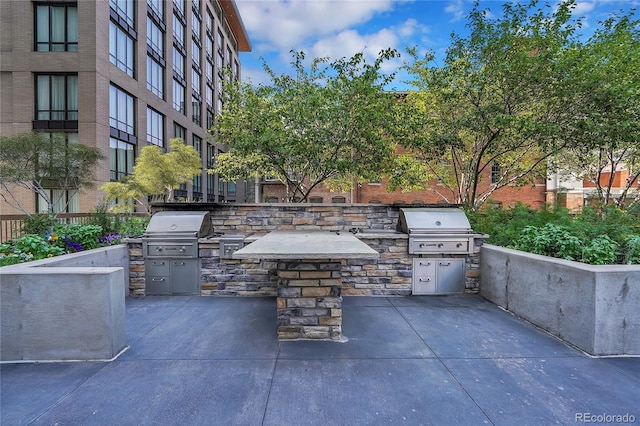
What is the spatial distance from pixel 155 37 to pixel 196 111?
7478 mm

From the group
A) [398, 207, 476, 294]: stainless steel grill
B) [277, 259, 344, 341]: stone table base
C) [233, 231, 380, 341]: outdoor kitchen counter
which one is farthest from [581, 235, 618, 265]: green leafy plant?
[277, 259, 344, 341]: stone table base

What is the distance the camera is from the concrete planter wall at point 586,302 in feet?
9.92

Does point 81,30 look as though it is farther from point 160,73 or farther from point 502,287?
point 502,287

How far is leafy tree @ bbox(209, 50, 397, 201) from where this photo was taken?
23.8ft

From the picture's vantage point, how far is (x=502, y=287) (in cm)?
451

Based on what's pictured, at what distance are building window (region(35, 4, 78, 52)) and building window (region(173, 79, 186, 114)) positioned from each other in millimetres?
8091

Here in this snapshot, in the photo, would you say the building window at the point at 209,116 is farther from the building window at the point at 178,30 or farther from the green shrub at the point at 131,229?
the green shrub at the point at 131,229

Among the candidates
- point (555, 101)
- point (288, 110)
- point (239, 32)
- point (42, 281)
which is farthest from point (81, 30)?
point (239, 32)

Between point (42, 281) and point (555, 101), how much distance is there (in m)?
10.5

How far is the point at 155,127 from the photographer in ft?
63.9

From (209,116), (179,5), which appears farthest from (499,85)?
(209,116)

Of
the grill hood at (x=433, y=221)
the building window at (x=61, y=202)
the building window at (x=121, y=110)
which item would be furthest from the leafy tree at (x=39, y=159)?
the grill hood at (x=433, y=221)

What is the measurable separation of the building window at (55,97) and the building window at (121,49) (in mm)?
2433

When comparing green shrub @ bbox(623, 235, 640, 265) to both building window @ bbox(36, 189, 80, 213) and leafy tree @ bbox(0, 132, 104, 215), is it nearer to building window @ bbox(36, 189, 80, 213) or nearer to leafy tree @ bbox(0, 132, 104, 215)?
leafy tree @ bbox(0, 132, 104, 215)
